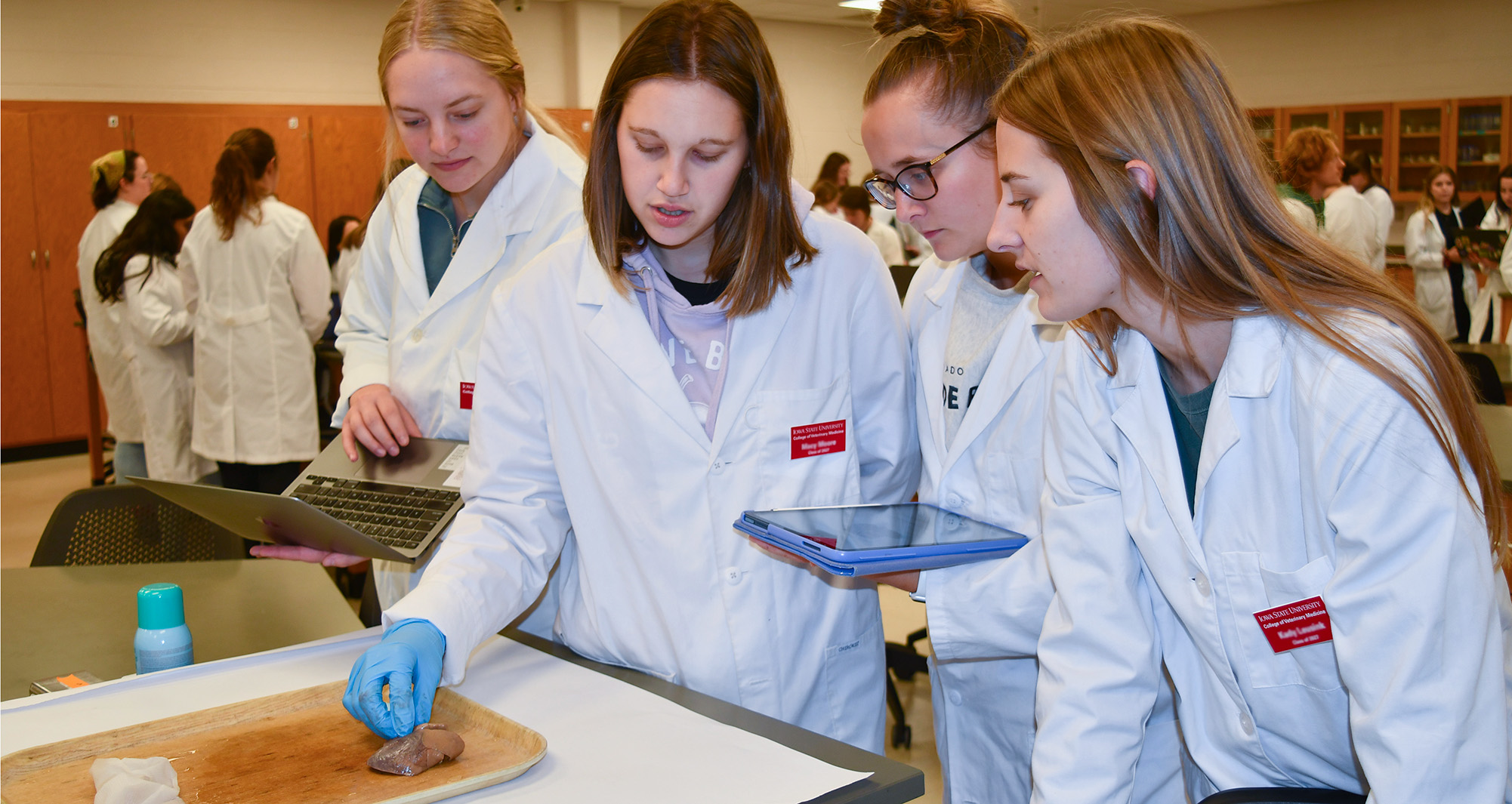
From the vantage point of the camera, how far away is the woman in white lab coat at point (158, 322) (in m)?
4.54

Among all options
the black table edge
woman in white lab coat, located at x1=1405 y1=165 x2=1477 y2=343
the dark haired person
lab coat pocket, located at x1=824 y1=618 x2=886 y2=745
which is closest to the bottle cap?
the black table edge

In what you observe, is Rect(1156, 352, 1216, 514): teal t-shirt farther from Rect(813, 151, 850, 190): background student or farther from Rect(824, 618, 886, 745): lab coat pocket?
Rect(813, 151, 850, 190): background student

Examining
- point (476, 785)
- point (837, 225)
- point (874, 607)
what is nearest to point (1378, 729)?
point (874, 607)

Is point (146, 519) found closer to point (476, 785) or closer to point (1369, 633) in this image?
point (476, 785)

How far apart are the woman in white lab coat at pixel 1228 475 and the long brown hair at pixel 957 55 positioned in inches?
9.9

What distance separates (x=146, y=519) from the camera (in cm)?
239

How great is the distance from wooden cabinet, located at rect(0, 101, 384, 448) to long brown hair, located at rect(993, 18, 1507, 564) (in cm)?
616

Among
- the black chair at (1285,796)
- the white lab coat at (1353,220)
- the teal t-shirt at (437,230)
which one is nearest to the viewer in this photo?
the black chair at (1285,796)

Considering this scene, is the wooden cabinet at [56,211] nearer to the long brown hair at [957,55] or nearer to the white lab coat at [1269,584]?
the long brown hair at [957,55]

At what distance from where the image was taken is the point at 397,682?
3.70 ft

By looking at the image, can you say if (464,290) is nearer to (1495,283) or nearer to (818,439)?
(818,439)

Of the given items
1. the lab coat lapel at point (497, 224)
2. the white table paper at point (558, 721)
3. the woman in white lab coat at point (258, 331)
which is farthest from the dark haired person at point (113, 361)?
the white table paper at point (558, 721)

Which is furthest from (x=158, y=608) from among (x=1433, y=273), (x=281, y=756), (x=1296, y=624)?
(x=1433, y=273)

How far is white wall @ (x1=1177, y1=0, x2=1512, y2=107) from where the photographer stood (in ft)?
30.7
